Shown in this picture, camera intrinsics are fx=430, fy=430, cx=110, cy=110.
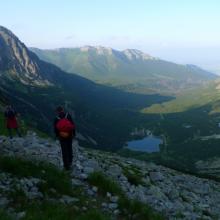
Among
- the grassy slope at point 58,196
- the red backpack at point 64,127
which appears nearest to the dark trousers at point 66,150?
the red backpack at point 64,127

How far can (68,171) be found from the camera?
25.0m

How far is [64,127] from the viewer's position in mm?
24672

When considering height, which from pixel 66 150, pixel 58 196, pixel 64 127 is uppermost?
pixel 64 127

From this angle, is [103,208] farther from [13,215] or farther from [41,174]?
[13,215]

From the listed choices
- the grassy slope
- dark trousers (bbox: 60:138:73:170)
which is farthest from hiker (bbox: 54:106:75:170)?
the grassy slope

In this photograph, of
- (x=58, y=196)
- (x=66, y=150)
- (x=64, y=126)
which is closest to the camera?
(x=58, y=196)

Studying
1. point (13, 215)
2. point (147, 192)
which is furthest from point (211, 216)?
point (13, 215)

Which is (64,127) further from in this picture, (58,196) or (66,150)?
(58,196)

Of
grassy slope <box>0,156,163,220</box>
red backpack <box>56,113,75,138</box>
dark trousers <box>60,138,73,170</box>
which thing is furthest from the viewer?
dark trousers <box>60,138,73,170</box>

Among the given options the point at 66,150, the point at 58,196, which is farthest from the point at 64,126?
the point at 58,196

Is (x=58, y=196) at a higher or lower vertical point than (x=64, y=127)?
lower

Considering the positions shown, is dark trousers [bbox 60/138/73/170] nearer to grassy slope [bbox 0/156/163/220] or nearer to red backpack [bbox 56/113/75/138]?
red backpack [bbox 56/113/75/138]

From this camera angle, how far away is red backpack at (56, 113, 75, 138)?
971 inches

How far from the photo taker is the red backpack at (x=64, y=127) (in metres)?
24.7
